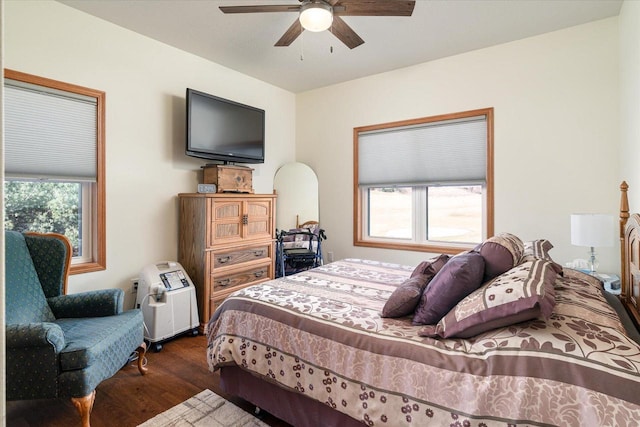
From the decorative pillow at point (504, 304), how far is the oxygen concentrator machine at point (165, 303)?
2278 millimetres

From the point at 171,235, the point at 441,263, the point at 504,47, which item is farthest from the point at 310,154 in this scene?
the point at 441,263

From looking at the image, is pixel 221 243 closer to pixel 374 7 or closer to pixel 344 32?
pixel 344 32

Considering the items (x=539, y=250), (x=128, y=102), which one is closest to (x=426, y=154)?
(x=539, y=250)

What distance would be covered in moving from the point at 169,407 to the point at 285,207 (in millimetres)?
2909

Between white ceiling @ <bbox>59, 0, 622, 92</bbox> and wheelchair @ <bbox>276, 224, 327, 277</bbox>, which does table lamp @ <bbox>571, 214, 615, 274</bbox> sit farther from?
wheelchair @ <bbox>276, 224, 327, 277</bbox>

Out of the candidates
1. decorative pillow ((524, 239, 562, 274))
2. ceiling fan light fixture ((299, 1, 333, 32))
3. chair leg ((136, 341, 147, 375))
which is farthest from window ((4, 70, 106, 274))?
decorative pillow ((524, 239, 562, 274))

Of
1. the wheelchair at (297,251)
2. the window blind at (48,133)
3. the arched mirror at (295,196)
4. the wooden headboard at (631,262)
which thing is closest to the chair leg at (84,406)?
the window blind at (48,133)

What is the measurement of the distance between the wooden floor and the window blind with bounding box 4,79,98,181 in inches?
64.7

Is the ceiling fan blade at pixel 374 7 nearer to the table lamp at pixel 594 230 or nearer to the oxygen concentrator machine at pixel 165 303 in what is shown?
the table lamp at pixel 594 230

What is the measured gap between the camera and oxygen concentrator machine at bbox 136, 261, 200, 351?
2744mm

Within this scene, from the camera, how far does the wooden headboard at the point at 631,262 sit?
5.26ft

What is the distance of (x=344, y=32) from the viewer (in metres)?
2.50

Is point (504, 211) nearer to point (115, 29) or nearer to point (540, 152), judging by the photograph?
point (540, 152)

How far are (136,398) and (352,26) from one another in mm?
3398
